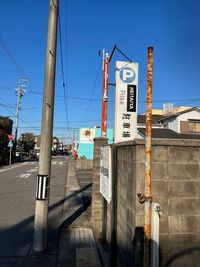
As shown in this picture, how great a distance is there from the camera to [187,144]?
3.11 meters

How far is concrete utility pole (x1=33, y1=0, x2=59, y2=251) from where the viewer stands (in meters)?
5.34

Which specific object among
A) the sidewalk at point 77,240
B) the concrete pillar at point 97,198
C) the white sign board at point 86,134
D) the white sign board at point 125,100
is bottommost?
the sidewalk at point 77,240

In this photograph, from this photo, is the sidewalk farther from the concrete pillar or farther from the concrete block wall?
the concrete block wall

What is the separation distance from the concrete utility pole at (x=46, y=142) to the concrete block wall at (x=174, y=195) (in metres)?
2.70

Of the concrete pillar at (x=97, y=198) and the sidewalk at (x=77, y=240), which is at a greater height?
the concrete pillar at (x=97, y=198)

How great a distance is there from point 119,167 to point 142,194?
1.10 meters

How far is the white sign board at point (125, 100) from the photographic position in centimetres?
649

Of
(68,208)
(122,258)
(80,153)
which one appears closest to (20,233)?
(68,208)

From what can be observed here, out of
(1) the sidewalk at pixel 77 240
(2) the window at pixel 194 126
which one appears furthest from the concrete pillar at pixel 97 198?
(2) the window at pixel 194 126

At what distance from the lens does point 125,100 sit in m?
6.62

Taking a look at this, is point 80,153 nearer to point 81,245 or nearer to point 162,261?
point 81,245

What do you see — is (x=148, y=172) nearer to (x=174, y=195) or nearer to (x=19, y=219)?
(x=174, y=195)

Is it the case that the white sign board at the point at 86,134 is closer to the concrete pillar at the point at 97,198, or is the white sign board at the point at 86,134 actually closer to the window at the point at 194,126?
the window at the point at 194,126

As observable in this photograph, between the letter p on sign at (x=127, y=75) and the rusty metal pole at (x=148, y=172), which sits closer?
the rusty metal pole at (x=148, y=172)
